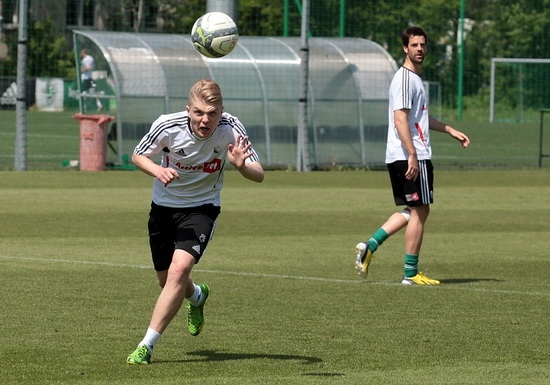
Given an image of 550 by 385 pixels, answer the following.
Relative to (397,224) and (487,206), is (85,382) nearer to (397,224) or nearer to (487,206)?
(397,224)

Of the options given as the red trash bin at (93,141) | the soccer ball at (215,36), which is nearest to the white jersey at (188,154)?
the soccer ball at (215,36)

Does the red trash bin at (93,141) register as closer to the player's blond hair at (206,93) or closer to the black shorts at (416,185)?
the black shorts at (416,185)

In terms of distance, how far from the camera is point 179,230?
8.24 metres

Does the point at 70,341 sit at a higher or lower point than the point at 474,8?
lower

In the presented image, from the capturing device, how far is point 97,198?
20.0 m

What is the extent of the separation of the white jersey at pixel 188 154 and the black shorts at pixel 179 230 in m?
0.05

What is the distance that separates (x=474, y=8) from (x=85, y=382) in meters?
47.4

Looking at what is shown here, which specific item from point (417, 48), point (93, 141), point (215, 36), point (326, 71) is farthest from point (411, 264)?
point (326, 71)

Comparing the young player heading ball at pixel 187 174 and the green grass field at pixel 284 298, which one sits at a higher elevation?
the young player heading ball at pixel 187 174

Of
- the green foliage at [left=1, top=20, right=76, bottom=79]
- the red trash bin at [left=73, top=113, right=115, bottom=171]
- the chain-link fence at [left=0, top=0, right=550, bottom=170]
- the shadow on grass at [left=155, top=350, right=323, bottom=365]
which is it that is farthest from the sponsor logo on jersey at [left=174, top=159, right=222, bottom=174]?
the green foliage at [left=1, top=20, right=76, bottom=79]

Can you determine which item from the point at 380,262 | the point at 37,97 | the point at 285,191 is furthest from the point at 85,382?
the point at 37,97

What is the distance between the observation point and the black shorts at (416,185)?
11.8 meters

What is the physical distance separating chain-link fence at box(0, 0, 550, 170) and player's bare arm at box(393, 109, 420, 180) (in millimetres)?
14571

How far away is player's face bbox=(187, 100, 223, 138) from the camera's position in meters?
7.98
